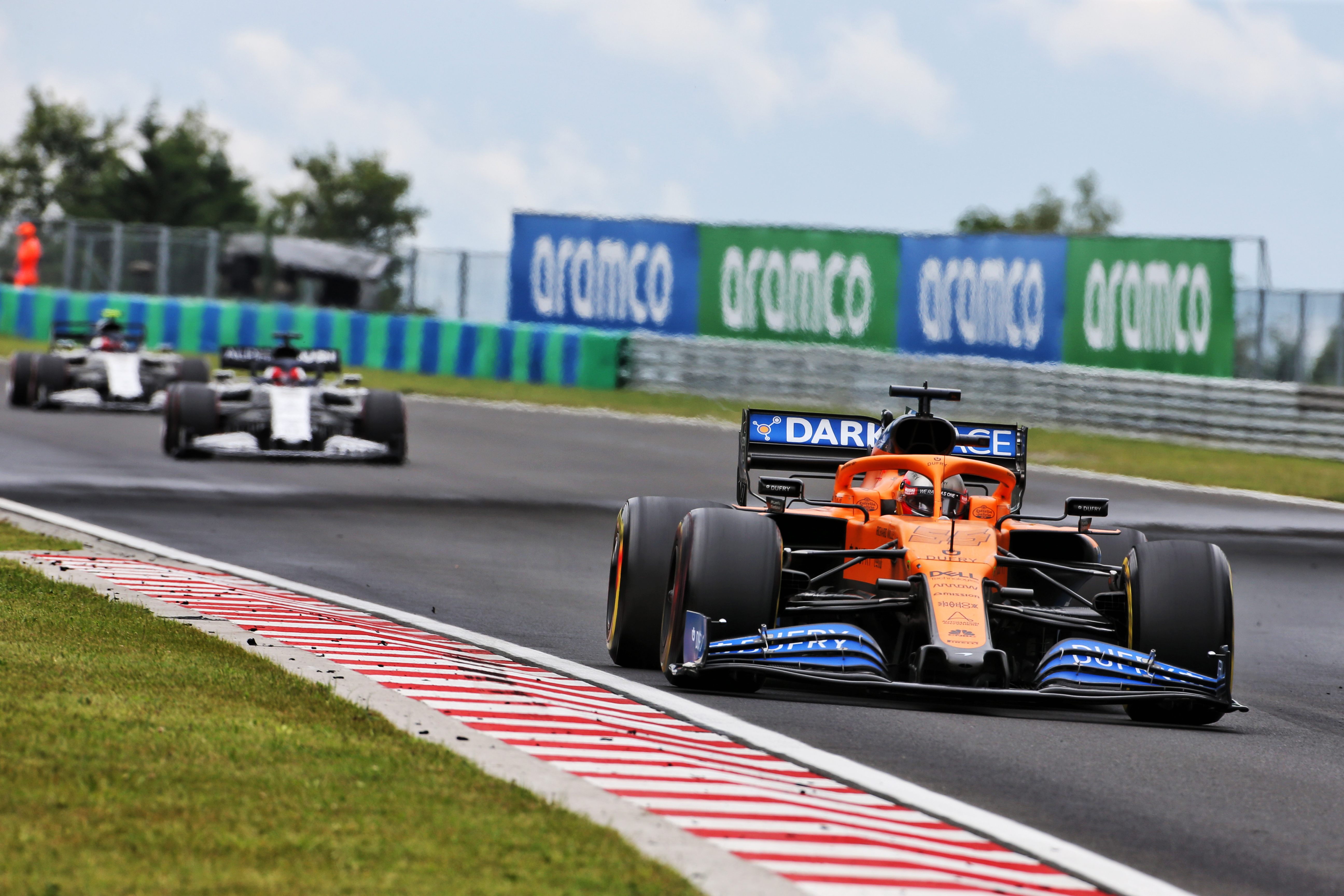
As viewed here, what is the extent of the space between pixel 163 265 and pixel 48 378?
16.5 meters

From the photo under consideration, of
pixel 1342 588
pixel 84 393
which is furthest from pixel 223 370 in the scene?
pixel 1342 588

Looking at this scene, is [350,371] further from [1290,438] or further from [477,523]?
[477,523]

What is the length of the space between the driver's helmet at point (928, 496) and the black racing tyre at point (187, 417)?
1127cm

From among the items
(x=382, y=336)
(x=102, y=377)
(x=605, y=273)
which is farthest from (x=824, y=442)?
(x=382, y=336)

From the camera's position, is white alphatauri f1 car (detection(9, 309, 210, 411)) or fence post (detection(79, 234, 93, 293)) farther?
fence post (detection(79, 234, 93, 293))

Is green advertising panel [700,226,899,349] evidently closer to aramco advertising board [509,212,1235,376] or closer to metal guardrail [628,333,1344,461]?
aramco advertising board [509,212,1235,376]

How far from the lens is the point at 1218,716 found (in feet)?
26.2

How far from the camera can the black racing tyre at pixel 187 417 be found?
18.5 meters

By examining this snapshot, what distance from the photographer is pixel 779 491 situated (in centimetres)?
857

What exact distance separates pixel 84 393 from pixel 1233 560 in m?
15.0

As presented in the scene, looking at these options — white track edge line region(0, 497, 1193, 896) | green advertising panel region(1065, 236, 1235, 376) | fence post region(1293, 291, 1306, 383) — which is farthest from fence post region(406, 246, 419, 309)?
white track edge line region(0, 497, 1193, 896)

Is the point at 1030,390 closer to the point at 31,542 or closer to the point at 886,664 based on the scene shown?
the point at 31,542

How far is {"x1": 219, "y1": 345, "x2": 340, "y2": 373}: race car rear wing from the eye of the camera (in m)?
19.5

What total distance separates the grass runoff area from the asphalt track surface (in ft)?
4.58
